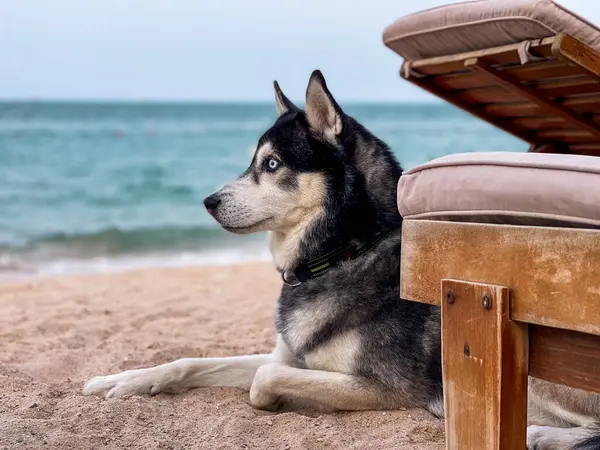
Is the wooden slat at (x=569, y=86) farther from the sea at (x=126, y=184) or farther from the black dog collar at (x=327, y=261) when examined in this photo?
the sea at (x=126, y=184)

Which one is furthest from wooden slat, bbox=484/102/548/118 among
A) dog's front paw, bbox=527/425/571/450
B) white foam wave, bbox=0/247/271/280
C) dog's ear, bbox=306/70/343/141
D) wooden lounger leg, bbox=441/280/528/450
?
white foam wave, bbox=0/247/271/280

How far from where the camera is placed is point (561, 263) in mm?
1636

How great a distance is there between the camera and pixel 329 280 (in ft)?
10.1

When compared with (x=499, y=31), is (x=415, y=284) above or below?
below

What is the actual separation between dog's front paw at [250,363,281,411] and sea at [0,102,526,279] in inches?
43.2

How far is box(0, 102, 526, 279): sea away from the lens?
919 centimetres

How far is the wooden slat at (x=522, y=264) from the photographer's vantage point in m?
1.59

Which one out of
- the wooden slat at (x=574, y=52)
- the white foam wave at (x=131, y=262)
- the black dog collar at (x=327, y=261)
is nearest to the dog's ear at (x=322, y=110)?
the black dog collar at (x=327, y=261)

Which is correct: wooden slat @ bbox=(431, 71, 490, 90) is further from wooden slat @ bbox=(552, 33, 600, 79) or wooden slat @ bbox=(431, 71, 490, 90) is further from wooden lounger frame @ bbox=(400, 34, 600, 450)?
wooden lounger frame @ bbox=(400, 34, 600, 450)

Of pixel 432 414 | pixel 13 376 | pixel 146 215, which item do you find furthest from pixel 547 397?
pixel 146 215

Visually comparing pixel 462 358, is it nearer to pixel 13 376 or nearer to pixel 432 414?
pixel 432 414

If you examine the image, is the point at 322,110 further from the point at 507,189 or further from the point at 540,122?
the point at 507,189

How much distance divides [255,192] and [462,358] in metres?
1.50

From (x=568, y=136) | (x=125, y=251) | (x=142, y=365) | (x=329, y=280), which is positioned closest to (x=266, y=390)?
(x=329, y=280)
